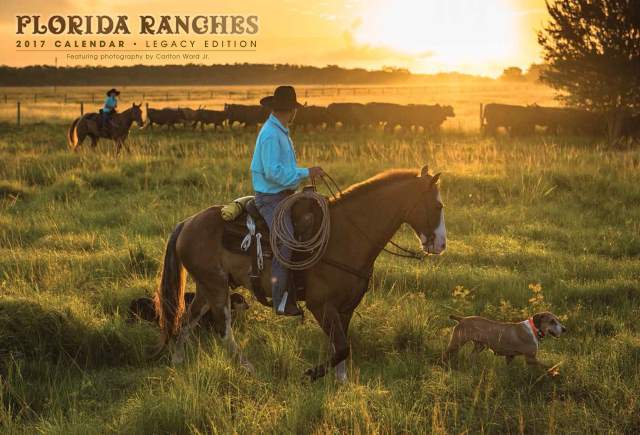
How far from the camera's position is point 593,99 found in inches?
935

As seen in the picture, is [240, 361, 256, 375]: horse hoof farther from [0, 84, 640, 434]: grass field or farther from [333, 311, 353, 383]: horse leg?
[333, 311, 353, 383]: horse leg

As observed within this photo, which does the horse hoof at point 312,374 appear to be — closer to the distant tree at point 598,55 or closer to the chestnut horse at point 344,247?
the chestnut horse at point 344,247

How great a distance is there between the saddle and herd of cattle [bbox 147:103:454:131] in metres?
27.6

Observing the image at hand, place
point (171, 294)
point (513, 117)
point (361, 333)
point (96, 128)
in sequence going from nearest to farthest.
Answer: point (171, 294) → point (361, 333) → point (96, 128) → point (513, 117)

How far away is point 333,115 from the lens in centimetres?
3403

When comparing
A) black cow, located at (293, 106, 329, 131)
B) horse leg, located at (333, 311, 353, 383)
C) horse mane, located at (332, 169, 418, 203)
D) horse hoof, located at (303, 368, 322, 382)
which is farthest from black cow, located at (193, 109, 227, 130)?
horse hoof, located at (303, 368, 322, 382)

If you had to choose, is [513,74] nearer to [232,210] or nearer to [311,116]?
[311,116]

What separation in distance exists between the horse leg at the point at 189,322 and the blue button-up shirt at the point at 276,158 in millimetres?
1341

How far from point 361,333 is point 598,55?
66.1 feet

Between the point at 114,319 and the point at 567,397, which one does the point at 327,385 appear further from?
the point at 114,319

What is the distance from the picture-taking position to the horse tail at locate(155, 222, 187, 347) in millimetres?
6098

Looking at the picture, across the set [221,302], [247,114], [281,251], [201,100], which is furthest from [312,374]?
[201,100]

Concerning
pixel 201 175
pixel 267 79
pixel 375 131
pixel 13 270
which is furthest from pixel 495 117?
pixel 267 79

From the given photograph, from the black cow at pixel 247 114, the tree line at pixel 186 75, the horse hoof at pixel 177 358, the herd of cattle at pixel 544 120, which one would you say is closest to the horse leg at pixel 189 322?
the horse hoof at pixel 177 358
